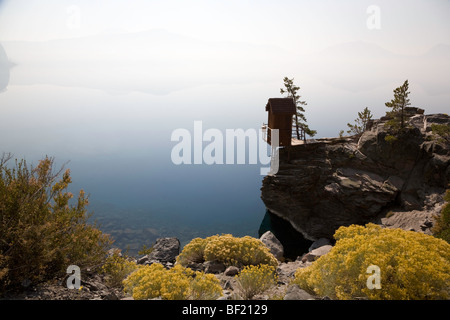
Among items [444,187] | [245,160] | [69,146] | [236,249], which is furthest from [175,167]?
[236,249]

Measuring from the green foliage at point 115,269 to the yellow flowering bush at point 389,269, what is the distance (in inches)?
221

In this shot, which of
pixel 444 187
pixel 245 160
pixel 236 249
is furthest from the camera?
pixel 245 160

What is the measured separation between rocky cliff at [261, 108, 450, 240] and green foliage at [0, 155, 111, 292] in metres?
24.2

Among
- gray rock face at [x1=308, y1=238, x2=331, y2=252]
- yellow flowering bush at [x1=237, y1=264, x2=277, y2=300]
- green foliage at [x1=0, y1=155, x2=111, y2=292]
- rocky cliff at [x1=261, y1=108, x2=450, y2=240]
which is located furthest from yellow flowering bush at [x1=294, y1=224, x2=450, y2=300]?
gray rock face at [x1=308, y1=238, x2=331, y2=252]

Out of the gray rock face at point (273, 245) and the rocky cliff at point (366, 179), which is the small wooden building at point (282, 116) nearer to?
the rocky cliff at point (366, 179)

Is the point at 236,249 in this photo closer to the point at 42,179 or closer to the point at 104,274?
the point at 104,274

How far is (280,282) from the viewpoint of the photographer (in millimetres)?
10508

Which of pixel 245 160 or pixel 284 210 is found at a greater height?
pixel 245 160

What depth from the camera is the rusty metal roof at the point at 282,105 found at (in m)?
28.0

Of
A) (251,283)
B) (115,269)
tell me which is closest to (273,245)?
(251,283)

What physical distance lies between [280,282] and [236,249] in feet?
6.95

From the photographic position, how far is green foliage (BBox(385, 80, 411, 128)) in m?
27.0

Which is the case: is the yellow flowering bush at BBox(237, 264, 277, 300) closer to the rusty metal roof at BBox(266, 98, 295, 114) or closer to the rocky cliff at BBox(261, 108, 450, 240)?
the rocky cliff at BBox(261, 108, 450, 240)

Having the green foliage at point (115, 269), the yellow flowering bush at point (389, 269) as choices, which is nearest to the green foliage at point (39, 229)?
the green foliage at point (115, 269)
